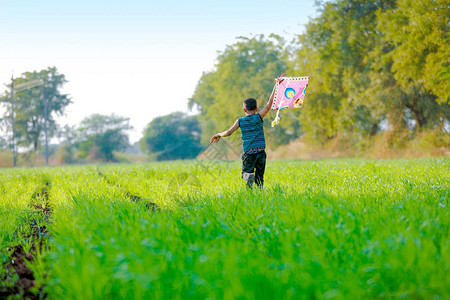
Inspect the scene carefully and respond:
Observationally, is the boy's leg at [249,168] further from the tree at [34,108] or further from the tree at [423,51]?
the tree at [34,108]

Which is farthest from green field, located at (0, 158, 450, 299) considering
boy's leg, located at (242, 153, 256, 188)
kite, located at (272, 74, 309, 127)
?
kite, located at (272, 74, 309, 127)

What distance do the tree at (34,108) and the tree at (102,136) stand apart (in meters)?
6.89

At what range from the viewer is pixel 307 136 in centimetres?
3262

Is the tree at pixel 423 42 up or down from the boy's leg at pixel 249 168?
up

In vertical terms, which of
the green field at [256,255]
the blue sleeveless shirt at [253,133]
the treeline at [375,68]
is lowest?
the green field at [256,255]

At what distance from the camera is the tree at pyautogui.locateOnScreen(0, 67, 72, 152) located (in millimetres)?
52094

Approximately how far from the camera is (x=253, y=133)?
6.71 m

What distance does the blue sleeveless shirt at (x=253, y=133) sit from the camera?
667 cm

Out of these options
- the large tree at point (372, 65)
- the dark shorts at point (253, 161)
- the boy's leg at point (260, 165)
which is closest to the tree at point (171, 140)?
the large tree at point (372, 65)

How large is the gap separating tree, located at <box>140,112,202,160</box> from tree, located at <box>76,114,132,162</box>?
468 cm

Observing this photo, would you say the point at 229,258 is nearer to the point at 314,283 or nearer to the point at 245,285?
the point at 245,285

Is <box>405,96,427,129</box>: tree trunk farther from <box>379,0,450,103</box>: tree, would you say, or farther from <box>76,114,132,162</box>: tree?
<box>76,114,132,162</box>: tree

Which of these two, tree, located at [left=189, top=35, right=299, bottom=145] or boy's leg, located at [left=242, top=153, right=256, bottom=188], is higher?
tree, located at [left=189, top=35, right=299, bottom=145]

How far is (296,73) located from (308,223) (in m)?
28.0
